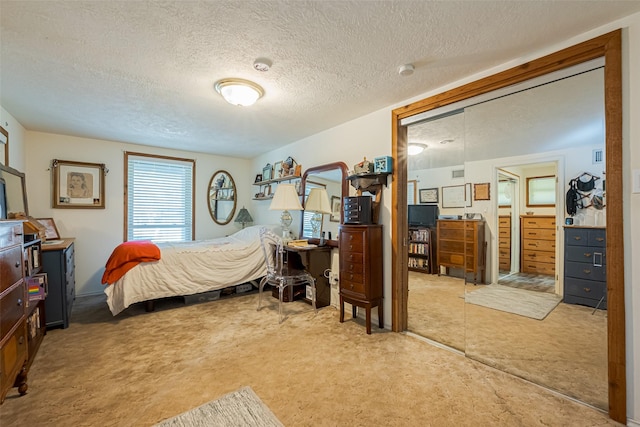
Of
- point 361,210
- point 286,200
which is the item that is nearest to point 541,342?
point 361,210

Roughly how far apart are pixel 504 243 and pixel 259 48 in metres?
2.75

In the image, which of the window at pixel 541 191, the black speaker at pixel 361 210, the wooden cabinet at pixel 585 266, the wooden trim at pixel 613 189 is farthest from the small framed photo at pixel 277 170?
the wooden cabinet at pixel 585 266

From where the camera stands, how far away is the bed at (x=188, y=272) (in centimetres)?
298

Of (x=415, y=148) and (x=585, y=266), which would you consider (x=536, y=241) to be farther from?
(x=415, y=148)

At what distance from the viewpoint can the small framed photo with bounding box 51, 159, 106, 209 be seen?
12.6ft

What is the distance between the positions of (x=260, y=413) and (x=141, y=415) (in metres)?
0.69

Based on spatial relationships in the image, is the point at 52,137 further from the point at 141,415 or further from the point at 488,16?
the point at 488,16

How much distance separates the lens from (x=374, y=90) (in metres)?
2.47

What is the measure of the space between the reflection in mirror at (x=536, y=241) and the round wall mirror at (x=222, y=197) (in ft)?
13.7

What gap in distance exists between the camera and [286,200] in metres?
3.50

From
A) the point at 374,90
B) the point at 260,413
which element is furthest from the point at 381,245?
the point at 260,413

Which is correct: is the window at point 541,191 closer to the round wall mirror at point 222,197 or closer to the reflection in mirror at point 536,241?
the reflection in mirror at point 536,241

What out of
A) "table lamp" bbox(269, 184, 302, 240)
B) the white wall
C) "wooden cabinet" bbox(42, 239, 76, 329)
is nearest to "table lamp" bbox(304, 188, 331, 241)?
"table lamp" bbox(269, 184, 302, 240)

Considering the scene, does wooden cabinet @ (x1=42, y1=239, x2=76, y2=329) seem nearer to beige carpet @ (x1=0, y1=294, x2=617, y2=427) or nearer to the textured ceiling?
beige carpet @ (x1=0, y1=294, x2=617, y2=427)
